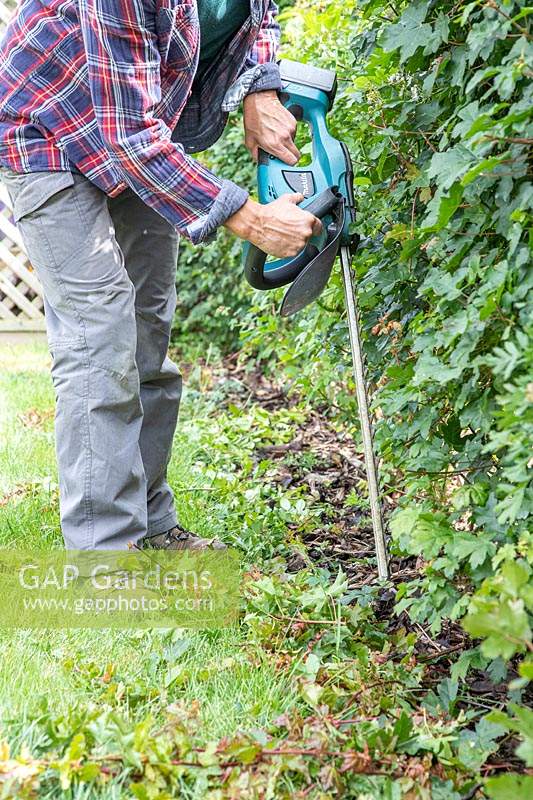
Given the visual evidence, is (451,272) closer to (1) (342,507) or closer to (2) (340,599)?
(2) (340,599)

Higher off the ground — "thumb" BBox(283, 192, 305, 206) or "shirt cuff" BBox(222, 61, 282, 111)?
"shirt cuff" BBox(222, 61, 282, 111)

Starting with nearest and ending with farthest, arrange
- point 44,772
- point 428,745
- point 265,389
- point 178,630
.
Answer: point 44,772 → point 428,745 → point 178,630 → point 265,389

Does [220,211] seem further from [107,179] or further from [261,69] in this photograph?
[261,69]

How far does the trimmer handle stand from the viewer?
2.29 metres

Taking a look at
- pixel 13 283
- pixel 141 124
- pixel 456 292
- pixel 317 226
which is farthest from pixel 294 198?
pixel 13 283

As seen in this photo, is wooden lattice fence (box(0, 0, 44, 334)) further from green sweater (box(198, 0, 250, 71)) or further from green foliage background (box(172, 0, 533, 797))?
green foliage background (box(172, 0, 533, 797))

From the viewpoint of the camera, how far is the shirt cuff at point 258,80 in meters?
2.56

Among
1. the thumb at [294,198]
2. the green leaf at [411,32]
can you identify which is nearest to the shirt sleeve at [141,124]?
the thumb at [294,198]

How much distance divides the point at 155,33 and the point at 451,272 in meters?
0.99

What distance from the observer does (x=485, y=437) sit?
191 centimetres

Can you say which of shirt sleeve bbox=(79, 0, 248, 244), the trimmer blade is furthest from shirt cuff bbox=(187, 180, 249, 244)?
the trimmer blade

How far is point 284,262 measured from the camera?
2.40 meters

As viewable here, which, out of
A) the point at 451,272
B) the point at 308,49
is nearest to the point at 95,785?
the point at 451,272

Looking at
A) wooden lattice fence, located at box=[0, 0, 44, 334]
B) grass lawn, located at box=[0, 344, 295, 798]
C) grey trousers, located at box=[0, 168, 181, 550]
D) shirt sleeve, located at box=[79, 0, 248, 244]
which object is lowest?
wooden lattice fence, located at box=[0, 0, 44, 334]
